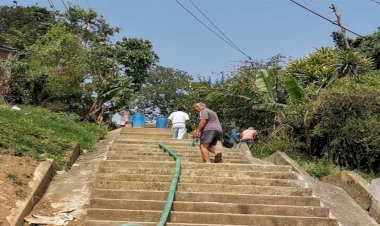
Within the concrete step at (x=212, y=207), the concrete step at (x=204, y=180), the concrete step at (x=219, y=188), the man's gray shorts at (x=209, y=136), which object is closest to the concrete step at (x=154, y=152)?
the man's gray shorts at (x=209, y=136)

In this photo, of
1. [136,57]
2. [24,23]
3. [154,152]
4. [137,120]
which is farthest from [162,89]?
[154,152]

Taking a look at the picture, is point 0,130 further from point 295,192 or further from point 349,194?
point 349,194

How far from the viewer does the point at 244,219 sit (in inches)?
316

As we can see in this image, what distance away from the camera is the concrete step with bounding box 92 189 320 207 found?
8727 mm

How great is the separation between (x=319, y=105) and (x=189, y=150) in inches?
173

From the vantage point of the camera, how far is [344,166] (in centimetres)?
1477

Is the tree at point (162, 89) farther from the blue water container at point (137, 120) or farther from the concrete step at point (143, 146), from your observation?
the concrete step at point (143, 146)

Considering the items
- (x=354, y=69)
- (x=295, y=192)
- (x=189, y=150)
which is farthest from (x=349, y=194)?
(x=354, y=69)

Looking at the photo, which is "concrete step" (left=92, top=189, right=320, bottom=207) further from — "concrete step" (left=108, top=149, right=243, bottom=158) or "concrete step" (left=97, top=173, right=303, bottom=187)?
"concrete step" (left=108, top=149, right=243, bottom=158)

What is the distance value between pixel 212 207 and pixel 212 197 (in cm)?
41

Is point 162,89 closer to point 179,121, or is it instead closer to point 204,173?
point 179,121

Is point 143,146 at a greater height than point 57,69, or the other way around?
point 57,69

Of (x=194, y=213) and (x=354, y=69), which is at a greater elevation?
(x=354, y=69)

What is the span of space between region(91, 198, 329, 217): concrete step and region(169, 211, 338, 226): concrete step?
313 millimetres
